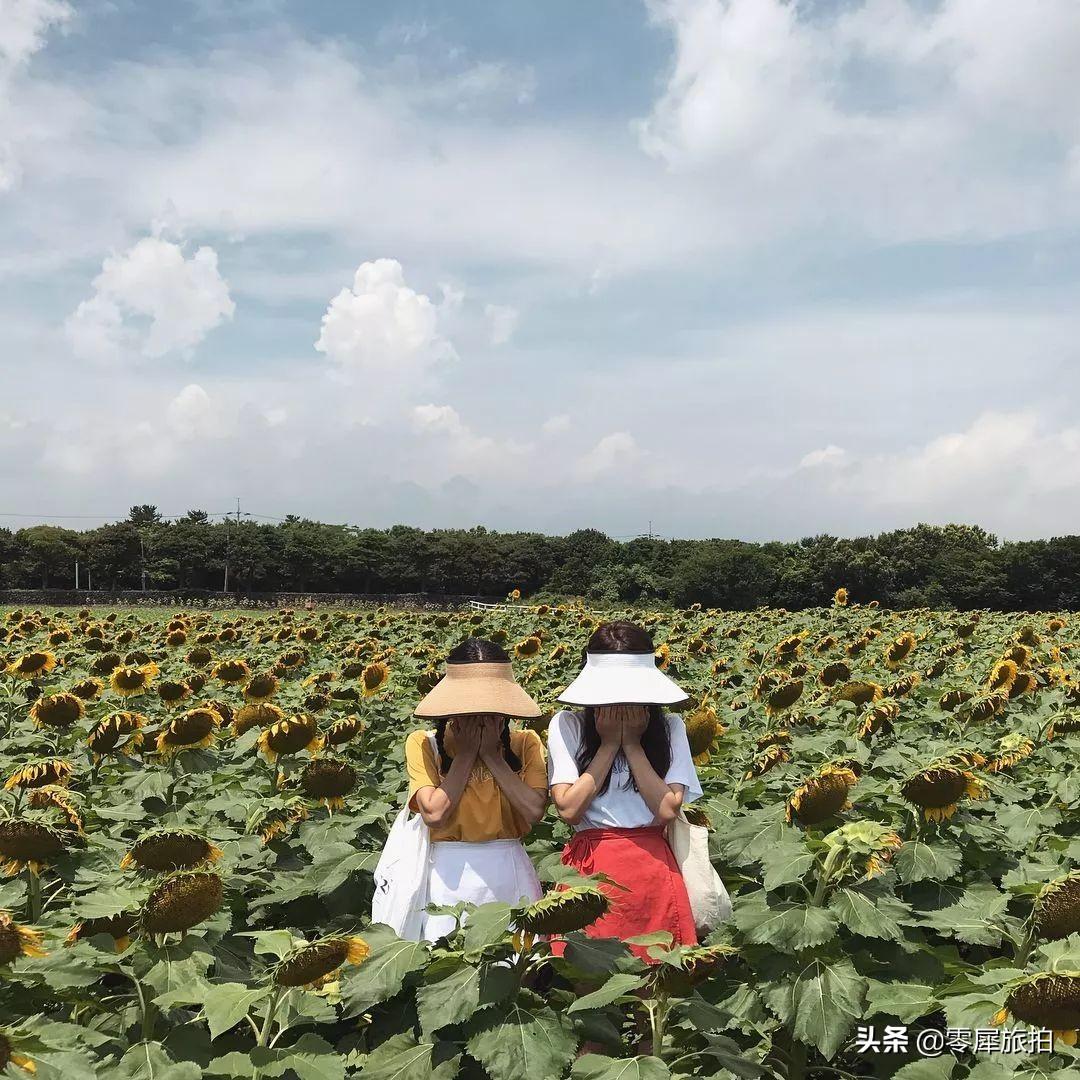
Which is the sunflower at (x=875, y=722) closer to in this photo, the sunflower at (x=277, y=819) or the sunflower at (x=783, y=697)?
the sunflower at (x=783, y=697)

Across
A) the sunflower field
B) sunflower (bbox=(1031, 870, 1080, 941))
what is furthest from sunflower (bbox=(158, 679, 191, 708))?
sunflower (bbox=(1031, 870, 1080, 941))

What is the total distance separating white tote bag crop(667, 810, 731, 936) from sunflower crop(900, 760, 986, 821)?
32.0 inches

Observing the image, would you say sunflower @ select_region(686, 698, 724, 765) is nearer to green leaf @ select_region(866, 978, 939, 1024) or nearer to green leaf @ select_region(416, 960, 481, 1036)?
green leaf @ select_region(866, 978, 939, 1024)

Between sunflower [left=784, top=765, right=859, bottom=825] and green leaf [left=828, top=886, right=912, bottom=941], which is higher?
sunflower [left=784, top=765, right=859, bottom=825]

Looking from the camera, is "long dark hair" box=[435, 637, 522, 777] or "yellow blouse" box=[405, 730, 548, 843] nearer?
"yellow blouse" box=[405, 730, 548, 843]

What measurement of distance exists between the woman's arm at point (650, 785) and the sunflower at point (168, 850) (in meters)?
1.44

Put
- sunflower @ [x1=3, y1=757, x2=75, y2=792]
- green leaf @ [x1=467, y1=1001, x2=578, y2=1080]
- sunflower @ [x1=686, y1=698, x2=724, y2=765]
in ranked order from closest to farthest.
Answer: green leaf @ [x1=467, y1=1001, x2=578, y2=1080], sunflower @ [x1=3, y1=757, x2=75, y2=792], sunflower @ [x1=686, y1=698, x2=724, y2=765]

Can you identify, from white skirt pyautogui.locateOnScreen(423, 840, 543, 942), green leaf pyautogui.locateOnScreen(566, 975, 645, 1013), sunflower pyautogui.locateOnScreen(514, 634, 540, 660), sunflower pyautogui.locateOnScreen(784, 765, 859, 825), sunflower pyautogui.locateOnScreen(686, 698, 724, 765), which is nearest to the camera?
green leaf pyautogui.locateOnScreen(566, 975, 645, 1013)

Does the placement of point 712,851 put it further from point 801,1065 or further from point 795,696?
point 795,696

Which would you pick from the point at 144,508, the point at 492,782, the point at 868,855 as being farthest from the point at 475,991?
the point at 144,508

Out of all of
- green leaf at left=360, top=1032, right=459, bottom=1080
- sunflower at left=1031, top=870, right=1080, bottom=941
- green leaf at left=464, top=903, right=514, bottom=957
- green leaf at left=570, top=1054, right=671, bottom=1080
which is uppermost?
green leaf at left=464, top=903, right=514, bottom=957

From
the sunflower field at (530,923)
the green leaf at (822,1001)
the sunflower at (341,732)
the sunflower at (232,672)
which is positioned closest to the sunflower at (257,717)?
the sunflower field at (530,923)

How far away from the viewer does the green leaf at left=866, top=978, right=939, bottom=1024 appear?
302cm

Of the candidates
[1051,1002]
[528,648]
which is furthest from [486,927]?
[528,648]
